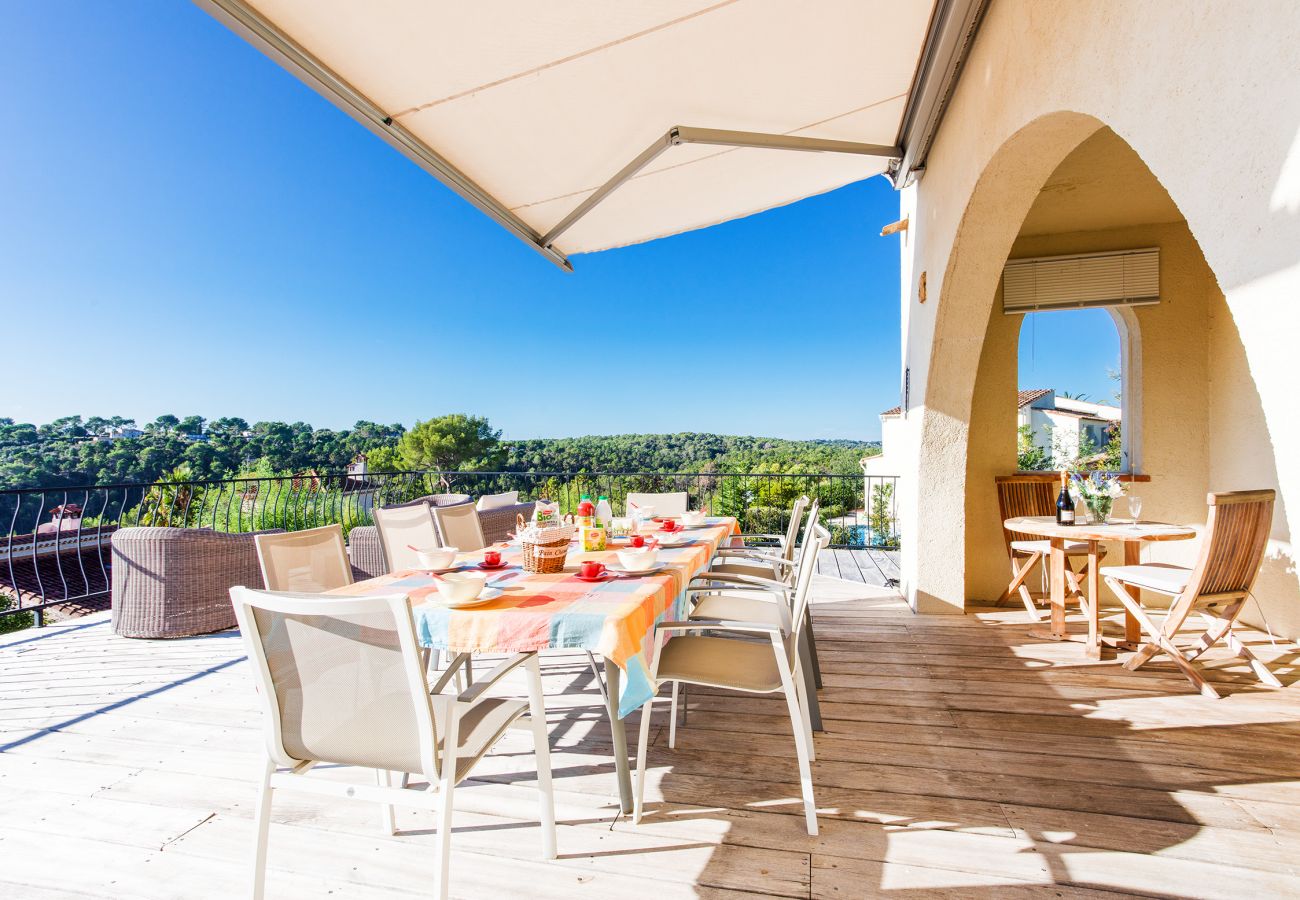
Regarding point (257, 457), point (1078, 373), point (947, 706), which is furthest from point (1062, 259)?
point (257, 457)

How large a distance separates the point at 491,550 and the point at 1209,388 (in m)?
5.00

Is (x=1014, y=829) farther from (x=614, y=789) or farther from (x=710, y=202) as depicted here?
(x=710, y=202)

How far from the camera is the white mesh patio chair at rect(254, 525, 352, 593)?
1942 mm

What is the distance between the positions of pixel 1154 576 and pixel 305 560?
4006 mm

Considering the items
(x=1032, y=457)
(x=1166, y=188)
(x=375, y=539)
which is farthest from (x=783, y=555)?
(x=1032, y=457)

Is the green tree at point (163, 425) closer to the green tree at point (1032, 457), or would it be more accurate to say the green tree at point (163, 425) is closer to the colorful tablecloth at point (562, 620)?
the colorful tablecloth at point (562, 620)

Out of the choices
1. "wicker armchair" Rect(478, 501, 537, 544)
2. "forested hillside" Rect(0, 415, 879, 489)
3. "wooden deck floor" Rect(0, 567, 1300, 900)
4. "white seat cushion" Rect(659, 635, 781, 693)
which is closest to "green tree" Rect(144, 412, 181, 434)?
"forested hillside" Rect(0, 415, 879, 489)

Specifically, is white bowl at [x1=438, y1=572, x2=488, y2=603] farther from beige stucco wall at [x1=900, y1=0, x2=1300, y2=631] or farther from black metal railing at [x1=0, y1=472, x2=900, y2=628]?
black metal railing at [x1=0, y1=472, x2=900, y2=628]

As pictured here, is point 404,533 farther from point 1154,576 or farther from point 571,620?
point 1154,576

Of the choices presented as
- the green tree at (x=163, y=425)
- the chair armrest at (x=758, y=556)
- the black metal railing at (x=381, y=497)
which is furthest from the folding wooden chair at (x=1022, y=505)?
the green tree at (x=163, y=425)

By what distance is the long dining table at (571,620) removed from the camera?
160cm

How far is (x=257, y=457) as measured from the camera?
12273 mm

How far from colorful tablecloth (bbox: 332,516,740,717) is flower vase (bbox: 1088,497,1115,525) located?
307cm

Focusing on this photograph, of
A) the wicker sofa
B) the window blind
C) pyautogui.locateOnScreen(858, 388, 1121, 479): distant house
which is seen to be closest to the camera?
the window blind
